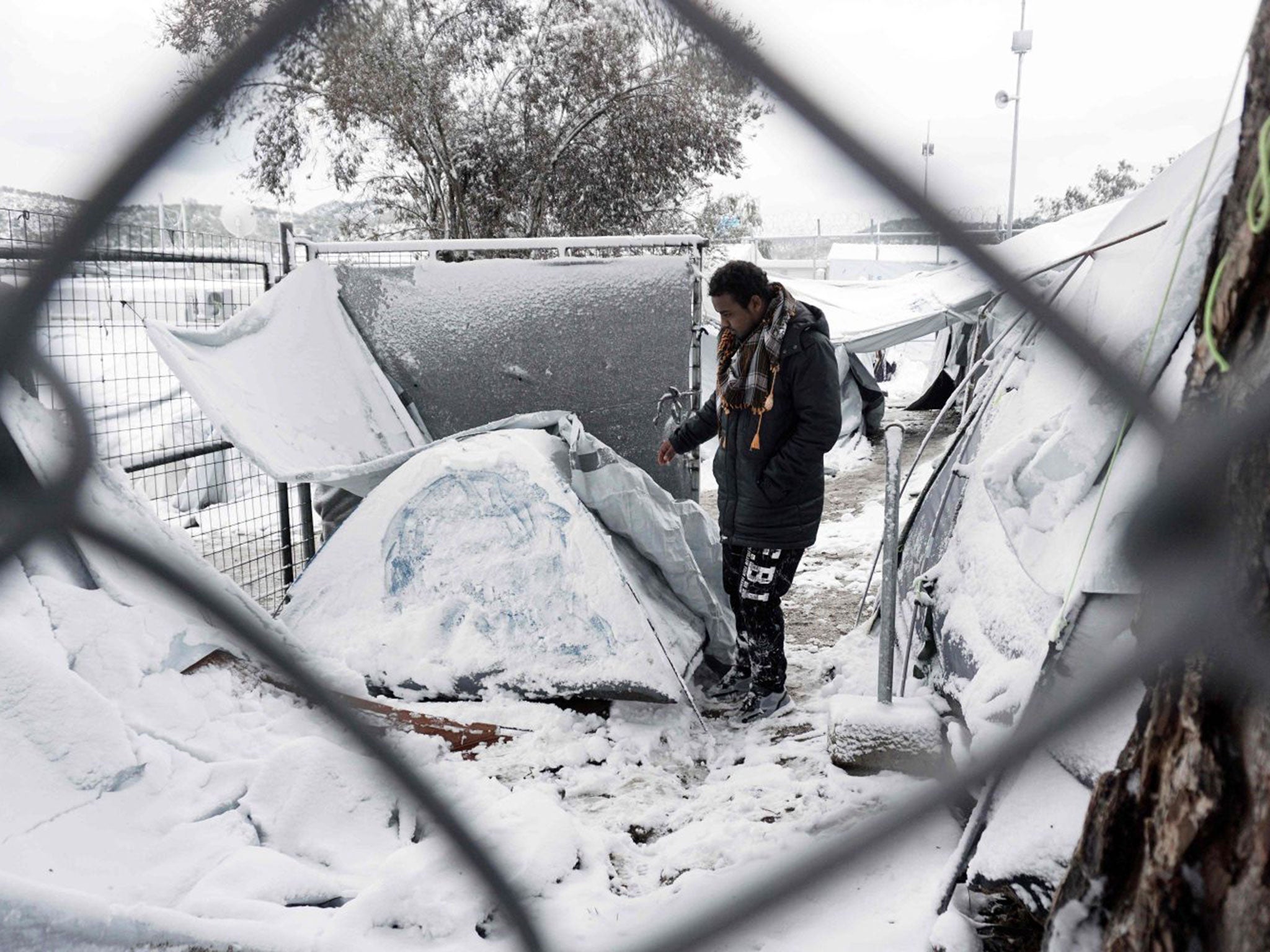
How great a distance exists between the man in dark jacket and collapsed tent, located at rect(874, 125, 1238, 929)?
48 centimetres

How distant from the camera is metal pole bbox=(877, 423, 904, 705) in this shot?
8.09ft

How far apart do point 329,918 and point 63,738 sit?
2.05 feet

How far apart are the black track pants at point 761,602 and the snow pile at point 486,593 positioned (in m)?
0.24

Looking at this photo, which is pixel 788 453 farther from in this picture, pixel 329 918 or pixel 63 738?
pixel 63 738

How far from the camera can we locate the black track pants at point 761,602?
310cm

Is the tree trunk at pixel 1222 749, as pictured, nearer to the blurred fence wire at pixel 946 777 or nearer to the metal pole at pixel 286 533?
the blurred fence wire at pixel 946 777

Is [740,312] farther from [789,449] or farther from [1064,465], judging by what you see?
[1064,465]

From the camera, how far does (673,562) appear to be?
3344 mm

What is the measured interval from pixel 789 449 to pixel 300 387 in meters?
2.19

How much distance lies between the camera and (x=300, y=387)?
3.81 m

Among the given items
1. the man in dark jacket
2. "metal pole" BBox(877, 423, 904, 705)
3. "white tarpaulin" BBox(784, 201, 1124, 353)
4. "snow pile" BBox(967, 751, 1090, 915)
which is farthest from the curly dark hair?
"white tarpaulin" BBox(784, 201, 1124, 353)

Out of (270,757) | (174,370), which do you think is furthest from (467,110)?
(270,757)

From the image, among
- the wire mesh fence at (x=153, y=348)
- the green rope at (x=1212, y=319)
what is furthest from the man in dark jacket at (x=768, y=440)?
the green rope at (x=1212, y=319)

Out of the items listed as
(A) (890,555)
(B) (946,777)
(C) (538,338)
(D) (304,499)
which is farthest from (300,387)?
(B) (946,777)
